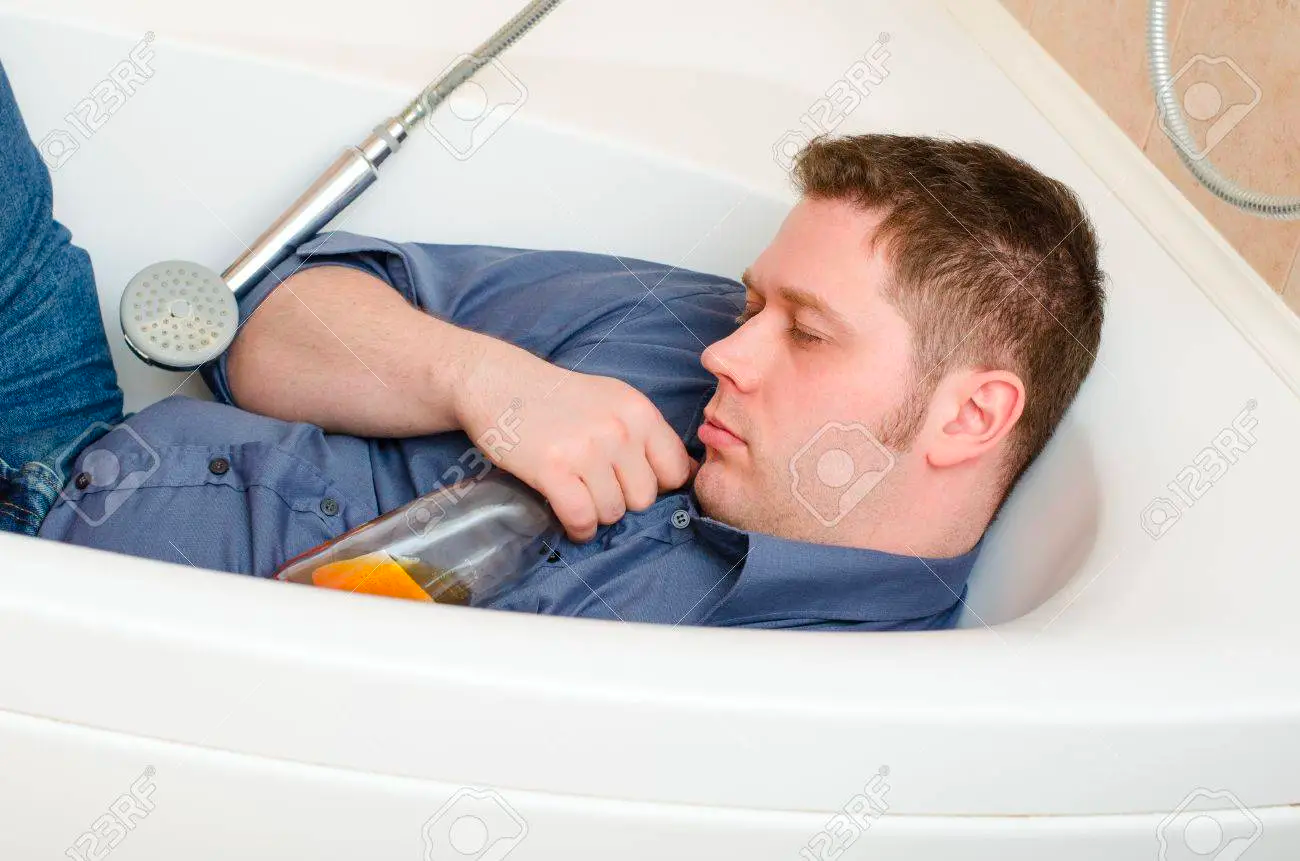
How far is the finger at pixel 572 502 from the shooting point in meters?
0.89

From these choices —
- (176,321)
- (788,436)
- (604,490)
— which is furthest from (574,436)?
(176,321)

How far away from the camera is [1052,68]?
1.23 m

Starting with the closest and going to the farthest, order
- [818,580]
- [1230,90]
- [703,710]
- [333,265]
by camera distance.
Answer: [703,710] < [818,580] < [1230,90] < [333,265]

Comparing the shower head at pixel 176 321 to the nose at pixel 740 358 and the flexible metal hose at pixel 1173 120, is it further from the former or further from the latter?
the flexible metal hose at pixel 1173 120

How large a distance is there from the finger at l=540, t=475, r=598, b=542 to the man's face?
0.09m

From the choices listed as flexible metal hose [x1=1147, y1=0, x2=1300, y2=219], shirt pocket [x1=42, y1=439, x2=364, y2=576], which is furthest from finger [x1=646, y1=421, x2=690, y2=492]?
flexible metal hose [x1=1147, y1=0, x2=1300, y2=219]

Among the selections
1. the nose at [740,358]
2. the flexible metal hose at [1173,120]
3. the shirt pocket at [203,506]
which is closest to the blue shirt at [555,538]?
the shirt pocket at [203,506]

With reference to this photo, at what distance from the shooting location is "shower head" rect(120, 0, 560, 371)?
1.08m

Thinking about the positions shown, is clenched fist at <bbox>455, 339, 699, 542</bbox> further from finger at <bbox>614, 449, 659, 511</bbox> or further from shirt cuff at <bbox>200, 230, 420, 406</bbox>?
shirt cuff at <bbox>200, 230, 420, 406</bbox>

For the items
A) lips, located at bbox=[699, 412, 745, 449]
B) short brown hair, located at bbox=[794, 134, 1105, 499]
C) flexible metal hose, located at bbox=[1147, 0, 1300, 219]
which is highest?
flexible metal hose, located at bbox=[1147, 0, 1300, 219]

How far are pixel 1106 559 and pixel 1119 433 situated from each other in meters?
0.15

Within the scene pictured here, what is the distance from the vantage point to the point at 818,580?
2.87ft

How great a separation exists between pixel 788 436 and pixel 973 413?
0.14m

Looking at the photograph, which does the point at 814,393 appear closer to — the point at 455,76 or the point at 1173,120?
the point at 1173,120
